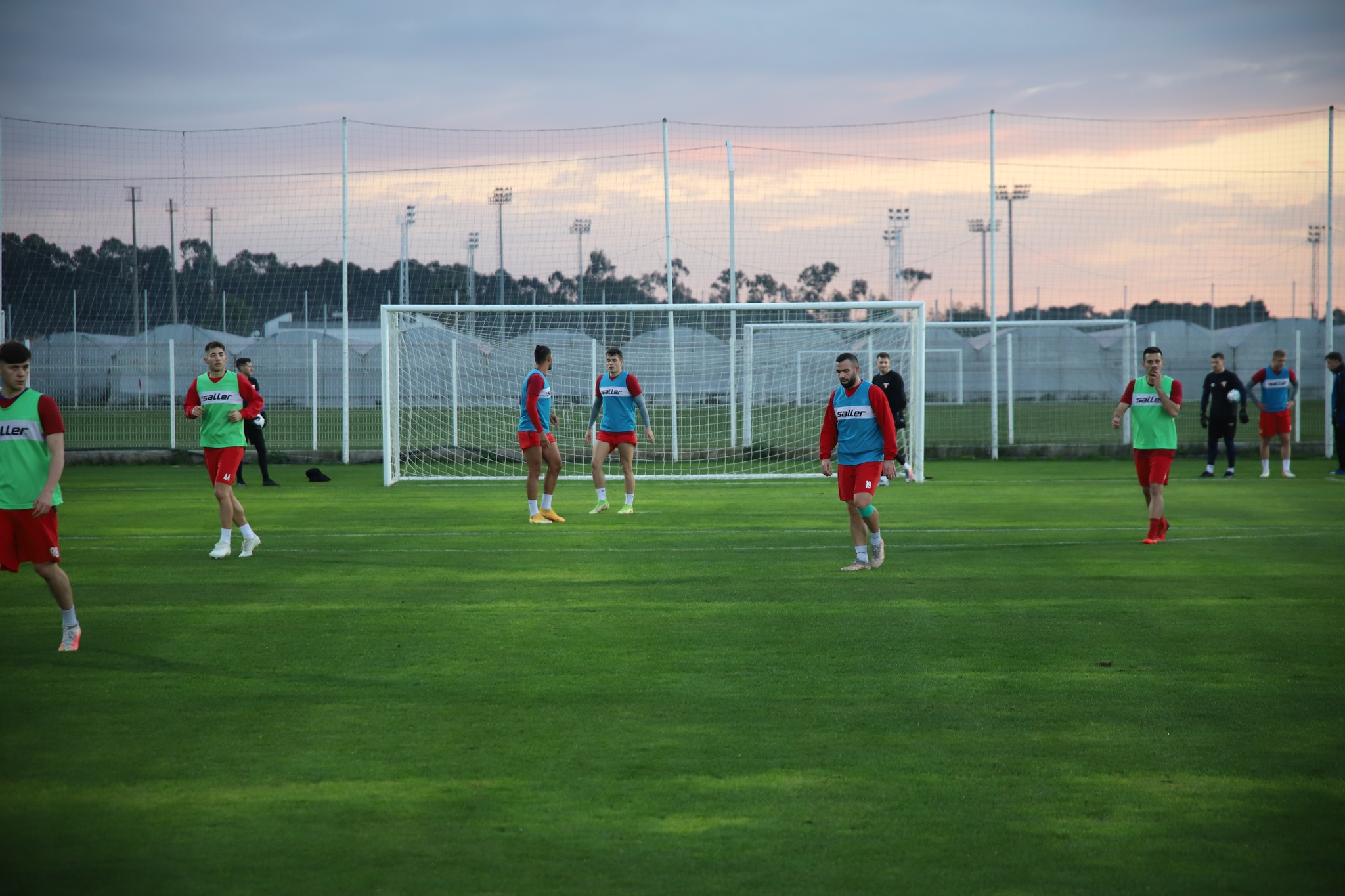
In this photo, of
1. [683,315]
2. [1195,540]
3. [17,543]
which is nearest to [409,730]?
[17,543]

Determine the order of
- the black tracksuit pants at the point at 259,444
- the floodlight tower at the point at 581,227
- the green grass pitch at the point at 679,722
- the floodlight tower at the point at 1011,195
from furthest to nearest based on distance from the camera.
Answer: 1. the floodlight tower at the point at 1011,195
2. the floodlight tower at the point at 581,227
3. the black tracksuit pants at the point at 259,444
4. the green grass pitch at the point at 679,722

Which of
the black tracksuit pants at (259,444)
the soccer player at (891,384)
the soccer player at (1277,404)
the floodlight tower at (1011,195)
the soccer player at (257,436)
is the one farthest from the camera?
the floodlight tower at (1011,195)

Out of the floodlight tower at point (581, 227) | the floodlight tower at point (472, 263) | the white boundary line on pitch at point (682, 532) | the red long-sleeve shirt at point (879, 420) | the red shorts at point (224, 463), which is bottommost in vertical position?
the white boundary line on pitch at point (682, 532)

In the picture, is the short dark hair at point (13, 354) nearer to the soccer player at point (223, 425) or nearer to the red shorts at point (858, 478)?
the soccer player at point (223, 425)

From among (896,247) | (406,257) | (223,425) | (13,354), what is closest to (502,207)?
(406,257)

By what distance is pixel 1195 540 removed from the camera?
1158 cm

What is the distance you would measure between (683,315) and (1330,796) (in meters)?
18.8

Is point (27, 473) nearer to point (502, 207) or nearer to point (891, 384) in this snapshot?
point (891, 384)

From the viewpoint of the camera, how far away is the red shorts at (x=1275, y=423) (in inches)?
758

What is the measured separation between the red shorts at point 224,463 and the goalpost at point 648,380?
7796 millimetres

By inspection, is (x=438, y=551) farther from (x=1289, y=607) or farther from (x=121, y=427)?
(x=121, y=427)

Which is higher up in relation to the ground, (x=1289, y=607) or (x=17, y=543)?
(x=17, y=543)

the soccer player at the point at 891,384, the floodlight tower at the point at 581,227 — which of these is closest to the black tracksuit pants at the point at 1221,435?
the soccer player at the point at 891,384

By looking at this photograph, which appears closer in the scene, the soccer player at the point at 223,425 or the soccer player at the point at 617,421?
the soccer player at the point at 223,425
